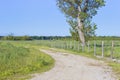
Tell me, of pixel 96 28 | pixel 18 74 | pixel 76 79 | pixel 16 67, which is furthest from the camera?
pixel 96 28

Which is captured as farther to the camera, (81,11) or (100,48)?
(81,11)

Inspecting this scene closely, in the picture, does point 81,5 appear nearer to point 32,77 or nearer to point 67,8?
point 67,8

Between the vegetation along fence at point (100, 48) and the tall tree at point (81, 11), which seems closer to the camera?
the vegetation along fence at point (100, 48)

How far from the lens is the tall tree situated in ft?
187

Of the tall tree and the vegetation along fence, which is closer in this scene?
the vegetation along fence

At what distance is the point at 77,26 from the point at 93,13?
3.01m

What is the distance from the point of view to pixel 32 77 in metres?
18.4

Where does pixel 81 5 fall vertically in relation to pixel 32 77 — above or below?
above

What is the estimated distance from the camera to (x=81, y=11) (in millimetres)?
57188

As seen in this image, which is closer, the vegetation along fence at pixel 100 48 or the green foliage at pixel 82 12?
the vegetation along fence at pixel 100 48

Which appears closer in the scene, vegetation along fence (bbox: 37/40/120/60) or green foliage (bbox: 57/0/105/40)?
vegetation along fence (bbox: 37/40/120/60)

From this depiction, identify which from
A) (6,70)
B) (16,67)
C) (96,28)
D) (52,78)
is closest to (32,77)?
(52,78)

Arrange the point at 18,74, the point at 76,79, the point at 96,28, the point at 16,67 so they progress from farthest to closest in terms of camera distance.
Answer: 1. the point at 96,28
2. the point at 16,67
3. the point at 18,74
4. the point at 76,79

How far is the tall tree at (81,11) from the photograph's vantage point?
57.0 meters
